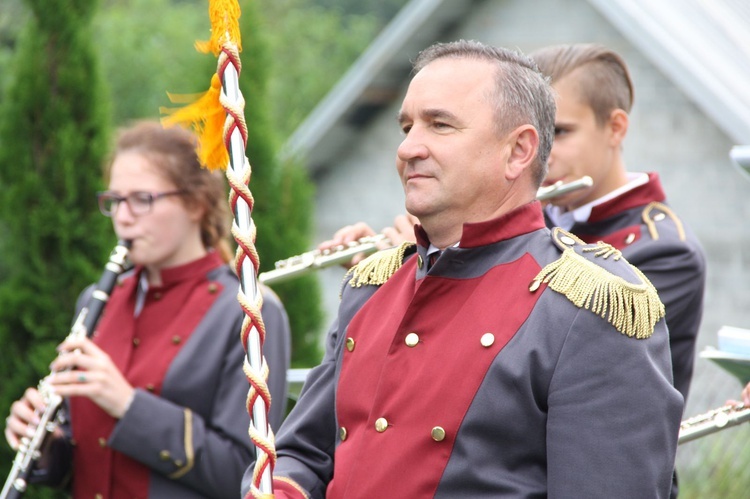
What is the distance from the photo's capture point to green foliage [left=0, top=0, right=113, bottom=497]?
6.82 metres

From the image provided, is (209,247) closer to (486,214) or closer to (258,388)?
(486,214)

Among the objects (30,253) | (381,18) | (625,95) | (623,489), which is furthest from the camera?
(381,18)

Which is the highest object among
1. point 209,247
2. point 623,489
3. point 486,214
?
point 209,247

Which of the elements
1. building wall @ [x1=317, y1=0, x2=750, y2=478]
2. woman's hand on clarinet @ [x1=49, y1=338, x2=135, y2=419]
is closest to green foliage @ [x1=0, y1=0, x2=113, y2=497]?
woman's hand on clarinet @ [x1=49, y1=338, x2=135, y2=419]

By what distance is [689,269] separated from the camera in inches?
139

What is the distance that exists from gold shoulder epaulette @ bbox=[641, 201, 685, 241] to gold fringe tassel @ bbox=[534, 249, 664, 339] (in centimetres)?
119

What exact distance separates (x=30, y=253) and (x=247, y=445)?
344cm

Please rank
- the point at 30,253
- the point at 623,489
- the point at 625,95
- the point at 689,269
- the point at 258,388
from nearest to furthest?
the point at 258,388
the point at 623,489
the point at 689,269
the point at 625,95
the point at 30,253

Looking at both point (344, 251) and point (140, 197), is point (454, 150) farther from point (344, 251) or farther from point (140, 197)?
point (140, 197)

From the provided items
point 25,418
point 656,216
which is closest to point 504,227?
point 656,216

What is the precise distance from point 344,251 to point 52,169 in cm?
370

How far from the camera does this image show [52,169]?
6.94 meters

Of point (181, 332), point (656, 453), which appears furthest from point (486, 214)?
point (181, 332)

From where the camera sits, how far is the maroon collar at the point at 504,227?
2484 millimetres
